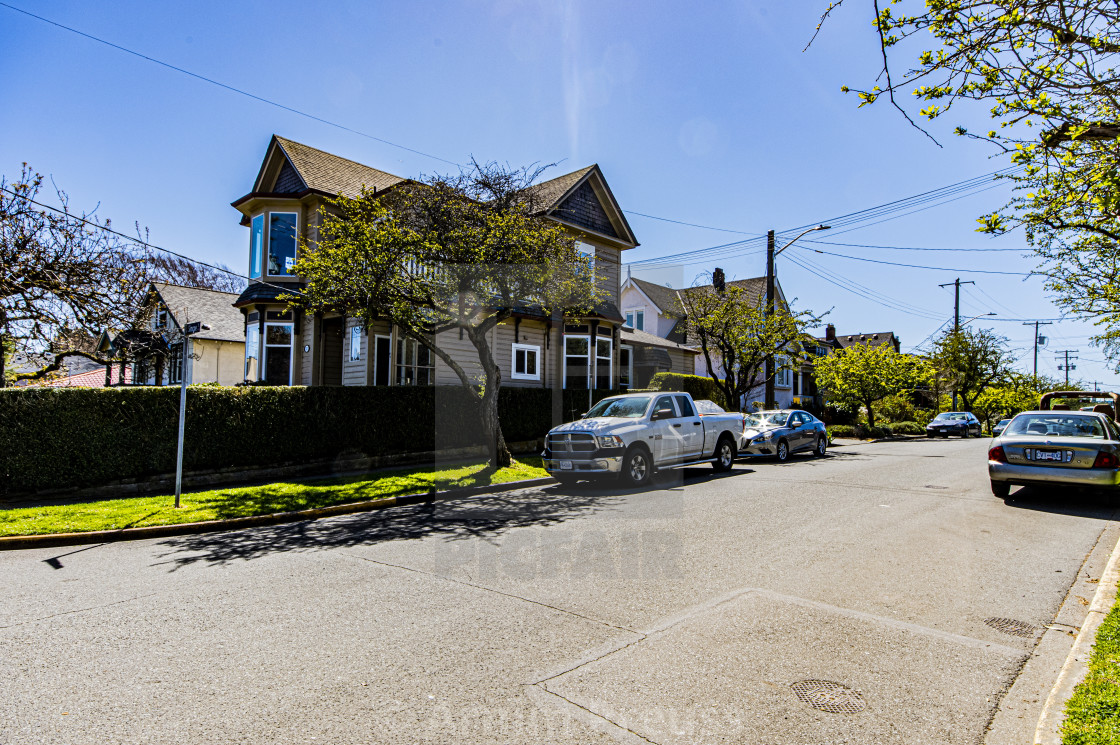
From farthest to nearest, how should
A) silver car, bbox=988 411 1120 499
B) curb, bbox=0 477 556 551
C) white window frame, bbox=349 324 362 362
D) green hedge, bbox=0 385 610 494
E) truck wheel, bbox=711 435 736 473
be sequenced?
white window frame, bbox=349 324 362 362 < truck wheel, bbox=711 435 736 473 < green hedge, bbox=0 385 610 494 < silver car, bbox=988 411 1120 499 < curb, bbox=0 477 556 551

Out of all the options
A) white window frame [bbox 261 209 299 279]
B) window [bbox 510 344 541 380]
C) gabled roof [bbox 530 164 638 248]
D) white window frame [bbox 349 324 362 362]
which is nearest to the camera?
white window frame [bbox 349 324 362 362]

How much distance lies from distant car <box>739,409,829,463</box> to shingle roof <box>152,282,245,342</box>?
71.7ft

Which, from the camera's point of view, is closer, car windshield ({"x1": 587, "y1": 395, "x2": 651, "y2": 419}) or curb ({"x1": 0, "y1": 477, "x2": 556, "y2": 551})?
curb ({"x1": 0, "y1": 477, "x2": 556, "y2": 551})

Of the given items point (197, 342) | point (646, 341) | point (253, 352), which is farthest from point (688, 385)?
point (197, 342)

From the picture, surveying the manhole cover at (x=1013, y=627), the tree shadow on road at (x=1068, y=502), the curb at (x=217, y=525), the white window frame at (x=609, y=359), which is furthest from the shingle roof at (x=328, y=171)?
the manhole cover at (x=1013, y=627)

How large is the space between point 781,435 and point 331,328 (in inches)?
552

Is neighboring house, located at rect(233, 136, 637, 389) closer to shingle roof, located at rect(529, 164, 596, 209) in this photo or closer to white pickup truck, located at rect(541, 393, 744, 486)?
shingle roof, located at rect(529, 164, 596, 209)

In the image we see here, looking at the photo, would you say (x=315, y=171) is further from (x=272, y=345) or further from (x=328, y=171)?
(x=272, y=345)

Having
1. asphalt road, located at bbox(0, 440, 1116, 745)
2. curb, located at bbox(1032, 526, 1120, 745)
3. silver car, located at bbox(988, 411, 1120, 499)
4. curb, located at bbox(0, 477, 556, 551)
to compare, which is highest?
silver car, located at bbox(988, 411, 1120, 499)

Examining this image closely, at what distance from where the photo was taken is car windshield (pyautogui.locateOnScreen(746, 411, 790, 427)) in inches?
745

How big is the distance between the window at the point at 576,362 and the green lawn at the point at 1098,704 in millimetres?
19897

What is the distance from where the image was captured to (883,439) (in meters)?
32.6

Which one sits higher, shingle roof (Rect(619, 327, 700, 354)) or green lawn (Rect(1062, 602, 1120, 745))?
shingle roof (Rect(619, 327, 700, 354))

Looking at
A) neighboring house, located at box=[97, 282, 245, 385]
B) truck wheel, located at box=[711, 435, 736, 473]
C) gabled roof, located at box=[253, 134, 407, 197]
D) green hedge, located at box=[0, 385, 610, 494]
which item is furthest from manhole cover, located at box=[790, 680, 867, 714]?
neighboring house, located at box=[97, 282, 245, 385]
